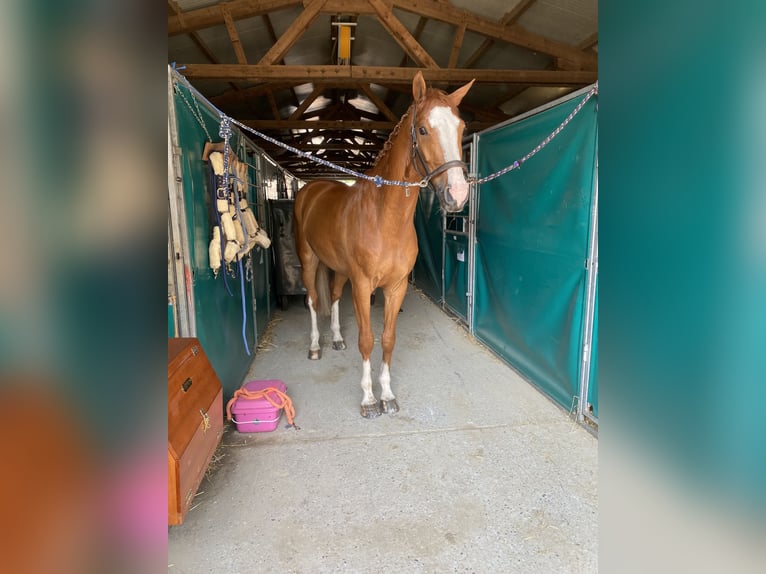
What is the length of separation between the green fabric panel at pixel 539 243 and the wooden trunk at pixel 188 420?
188cm

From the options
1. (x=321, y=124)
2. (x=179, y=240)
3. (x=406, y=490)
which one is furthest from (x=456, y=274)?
(x=321, y=124)

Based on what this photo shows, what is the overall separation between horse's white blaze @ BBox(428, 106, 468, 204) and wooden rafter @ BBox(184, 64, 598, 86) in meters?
2.11

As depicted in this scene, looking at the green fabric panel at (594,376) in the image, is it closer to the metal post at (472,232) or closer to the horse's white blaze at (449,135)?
the horse's white blaze at (449,135)

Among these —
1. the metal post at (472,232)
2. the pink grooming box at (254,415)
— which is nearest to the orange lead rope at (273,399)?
the pink grooming box at (254,415)

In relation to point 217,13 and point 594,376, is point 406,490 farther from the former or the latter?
point 217,13

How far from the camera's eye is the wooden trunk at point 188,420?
1.26m

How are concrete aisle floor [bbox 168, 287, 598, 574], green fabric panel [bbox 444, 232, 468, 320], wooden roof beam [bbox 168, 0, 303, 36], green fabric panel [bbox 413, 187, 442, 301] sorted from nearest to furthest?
concrete aisle floor [bbox 168, 287, 598, 574], wooden roof beam [bbox 168, 0, 303, 36], green fabric panel [bbox 444, 232, 468, 320], green fabric panel [bbox 413, 187, 442, 301]

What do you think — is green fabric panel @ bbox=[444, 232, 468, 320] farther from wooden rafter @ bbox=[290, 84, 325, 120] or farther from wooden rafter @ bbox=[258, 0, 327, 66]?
wooden rafter @ bbox=[290, 84, 325, 120]

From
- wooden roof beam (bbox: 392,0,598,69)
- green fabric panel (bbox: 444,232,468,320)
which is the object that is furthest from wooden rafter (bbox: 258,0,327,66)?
green fabric panel (bbox: 444,232,468,320)

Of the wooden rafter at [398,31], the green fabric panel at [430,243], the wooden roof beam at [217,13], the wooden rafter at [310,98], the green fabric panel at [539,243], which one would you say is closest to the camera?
the green fabric panel at [539,243]

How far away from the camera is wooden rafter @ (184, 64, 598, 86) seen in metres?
3.57
